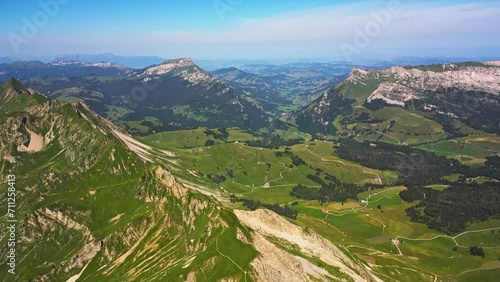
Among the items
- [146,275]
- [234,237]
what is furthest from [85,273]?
[234,237]

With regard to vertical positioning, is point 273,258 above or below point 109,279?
above

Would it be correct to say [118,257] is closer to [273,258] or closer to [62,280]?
[62,280]

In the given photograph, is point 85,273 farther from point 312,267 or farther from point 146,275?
point 312,267

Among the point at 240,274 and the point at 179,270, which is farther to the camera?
the point at 179,270

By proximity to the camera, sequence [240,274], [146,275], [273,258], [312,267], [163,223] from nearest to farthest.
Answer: [240,274]
[273,258]
[146,275]
[312,267]
[163,223]

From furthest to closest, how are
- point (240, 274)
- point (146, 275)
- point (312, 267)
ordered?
point (312, 267) → point (146, 275) → point (240, 274)

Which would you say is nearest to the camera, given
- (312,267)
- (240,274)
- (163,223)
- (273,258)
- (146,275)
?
(240,274)

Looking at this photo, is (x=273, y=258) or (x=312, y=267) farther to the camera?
(x=312, y=267)

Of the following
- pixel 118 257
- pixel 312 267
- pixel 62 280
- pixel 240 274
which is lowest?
pixel 62 280

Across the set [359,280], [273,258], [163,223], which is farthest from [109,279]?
[359,280]
